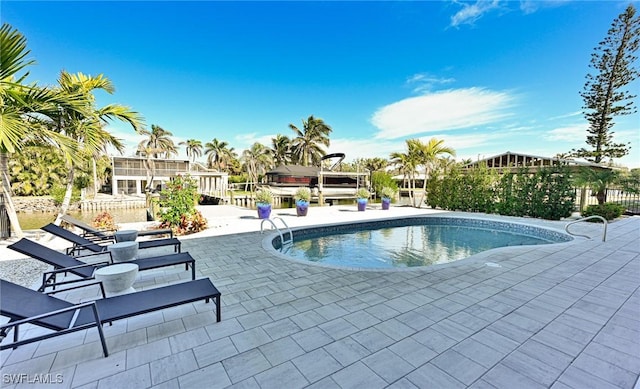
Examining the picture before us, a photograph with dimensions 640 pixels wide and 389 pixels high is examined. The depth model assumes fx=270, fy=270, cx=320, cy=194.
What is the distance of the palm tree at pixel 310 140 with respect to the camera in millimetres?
28547

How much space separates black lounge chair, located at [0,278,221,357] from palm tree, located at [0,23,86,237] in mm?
3395

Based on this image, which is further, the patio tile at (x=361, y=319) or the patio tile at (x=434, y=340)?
the patio tile at (x=361, y=319)

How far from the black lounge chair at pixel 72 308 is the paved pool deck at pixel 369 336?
0.30 m

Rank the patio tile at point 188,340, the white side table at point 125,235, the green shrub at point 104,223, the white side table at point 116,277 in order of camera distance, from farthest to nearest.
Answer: the green shrub at point 104,223 → the white side table at point 125,235 → the white side table at point 116,277 → the patio tile at point 188,340

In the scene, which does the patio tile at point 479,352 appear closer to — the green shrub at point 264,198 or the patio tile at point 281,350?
the patio tile at point 281,350

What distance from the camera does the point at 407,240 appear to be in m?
8.33

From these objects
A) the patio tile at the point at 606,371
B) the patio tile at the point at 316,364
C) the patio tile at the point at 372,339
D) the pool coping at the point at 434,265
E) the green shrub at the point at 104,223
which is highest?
the green shrub at the point at 104,223

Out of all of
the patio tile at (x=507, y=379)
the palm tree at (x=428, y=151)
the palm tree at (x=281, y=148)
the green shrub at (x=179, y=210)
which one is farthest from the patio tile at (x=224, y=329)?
the palm tree at (x=281, y=148)

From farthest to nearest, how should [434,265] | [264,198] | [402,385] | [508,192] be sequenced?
[508,192] → [264,198] → [434,265] → [402,385]

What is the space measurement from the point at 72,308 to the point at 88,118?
6002mm

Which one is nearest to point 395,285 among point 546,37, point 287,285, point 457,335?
point 457,335

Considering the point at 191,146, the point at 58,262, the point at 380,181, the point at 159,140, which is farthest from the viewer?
the point at 191,146

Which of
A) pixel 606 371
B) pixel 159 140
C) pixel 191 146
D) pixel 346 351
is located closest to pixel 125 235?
pixel 346 351

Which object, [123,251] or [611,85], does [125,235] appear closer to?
[123,251]
